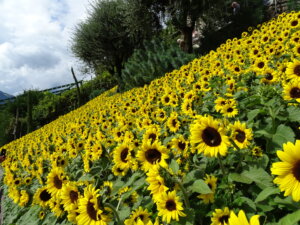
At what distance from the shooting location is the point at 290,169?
1394 millimetres

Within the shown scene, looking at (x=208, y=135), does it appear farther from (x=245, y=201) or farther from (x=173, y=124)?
(x=173, y=124)

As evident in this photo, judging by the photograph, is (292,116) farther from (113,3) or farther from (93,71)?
(93,71)

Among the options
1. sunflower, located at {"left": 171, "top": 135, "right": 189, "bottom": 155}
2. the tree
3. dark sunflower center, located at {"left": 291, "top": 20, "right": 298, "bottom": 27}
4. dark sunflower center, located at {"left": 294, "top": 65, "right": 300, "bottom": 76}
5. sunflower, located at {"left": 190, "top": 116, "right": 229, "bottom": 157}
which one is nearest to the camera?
sunflower, located at {"left": 190, "top": 116, "right": 229, "bottom": 157}

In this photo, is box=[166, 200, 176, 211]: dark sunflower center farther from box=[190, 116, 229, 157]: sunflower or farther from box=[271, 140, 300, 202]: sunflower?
box=[271, 140, 300, 202]: sunflower

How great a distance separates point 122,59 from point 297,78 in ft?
74.3

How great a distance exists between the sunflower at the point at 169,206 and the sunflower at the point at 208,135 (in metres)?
0.35

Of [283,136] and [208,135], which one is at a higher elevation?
[208,135]

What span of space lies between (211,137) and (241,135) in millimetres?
455

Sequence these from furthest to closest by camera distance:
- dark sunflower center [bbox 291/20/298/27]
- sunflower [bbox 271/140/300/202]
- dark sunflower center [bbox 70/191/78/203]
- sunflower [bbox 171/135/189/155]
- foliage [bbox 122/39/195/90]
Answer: foliage [bbox 122/39/195/90], dark sunflower center [bbox 291/20/298/27], sunflower [bbox 171/135/189/155], dark sunflower center [bbox 70/191/78/203], sunflower [bbox 271/140/300/202]

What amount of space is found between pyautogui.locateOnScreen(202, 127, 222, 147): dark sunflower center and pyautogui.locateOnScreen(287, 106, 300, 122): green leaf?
1077mm

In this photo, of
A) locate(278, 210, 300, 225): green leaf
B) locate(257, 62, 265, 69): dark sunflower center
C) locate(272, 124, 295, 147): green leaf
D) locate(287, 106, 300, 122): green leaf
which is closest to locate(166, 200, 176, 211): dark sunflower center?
locate(278, 210, 300, 225): green leaf

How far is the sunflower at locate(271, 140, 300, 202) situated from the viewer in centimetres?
134

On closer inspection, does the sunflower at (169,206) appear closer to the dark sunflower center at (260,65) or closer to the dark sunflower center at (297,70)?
the dark sunflower center at (297,70)

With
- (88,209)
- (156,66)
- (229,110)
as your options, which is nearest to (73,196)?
(88,209)
